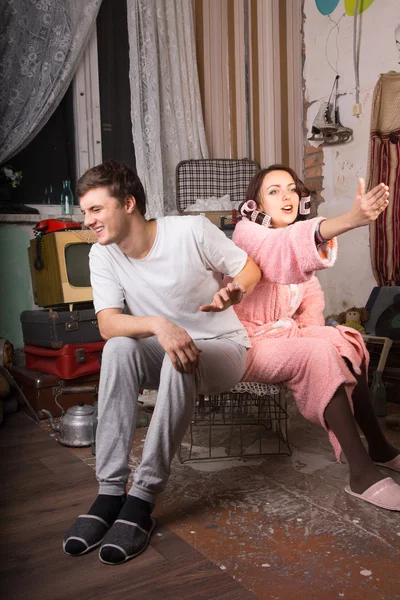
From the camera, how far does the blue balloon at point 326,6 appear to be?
11.6 feet

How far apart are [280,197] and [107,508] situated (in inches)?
44.6

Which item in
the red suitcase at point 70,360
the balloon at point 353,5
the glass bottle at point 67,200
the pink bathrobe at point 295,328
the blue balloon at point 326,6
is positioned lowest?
the red suitcase at point 70,360

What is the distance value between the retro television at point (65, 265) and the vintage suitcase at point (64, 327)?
8cm

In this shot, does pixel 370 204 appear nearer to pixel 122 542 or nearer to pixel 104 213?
pixel 104 213

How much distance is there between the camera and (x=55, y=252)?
2.74 metres

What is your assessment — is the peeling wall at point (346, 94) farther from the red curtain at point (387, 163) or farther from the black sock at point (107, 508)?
the black sock at point (107, 508)

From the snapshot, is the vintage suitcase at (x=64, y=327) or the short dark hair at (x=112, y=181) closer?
the short dark hair at (x=112, y=181)

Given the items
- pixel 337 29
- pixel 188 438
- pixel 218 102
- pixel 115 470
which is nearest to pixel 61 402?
pixel 188 438

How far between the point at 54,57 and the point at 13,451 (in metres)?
2.24

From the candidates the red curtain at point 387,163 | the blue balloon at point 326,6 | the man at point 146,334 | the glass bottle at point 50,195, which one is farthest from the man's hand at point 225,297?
the blue balloon at point 326,6

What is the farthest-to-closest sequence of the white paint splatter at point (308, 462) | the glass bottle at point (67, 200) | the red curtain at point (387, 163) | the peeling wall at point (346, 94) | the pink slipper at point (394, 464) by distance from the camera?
1. the glass bottle at point (67, 200)
2. the peeling wall at point (346, 94)
3. the red curtain at point (387, 163)
4. the white paint splatter at point (308, 462)
5. the pink slipper at point (394, 464)

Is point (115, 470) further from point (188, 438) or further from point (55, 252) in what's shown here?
point (55, 252)

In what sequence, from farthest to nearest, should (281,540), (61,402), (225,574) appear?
(61,402), (281,540), (225,574)

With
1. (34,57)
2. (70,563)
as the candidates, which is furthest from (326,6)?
(70,563)
